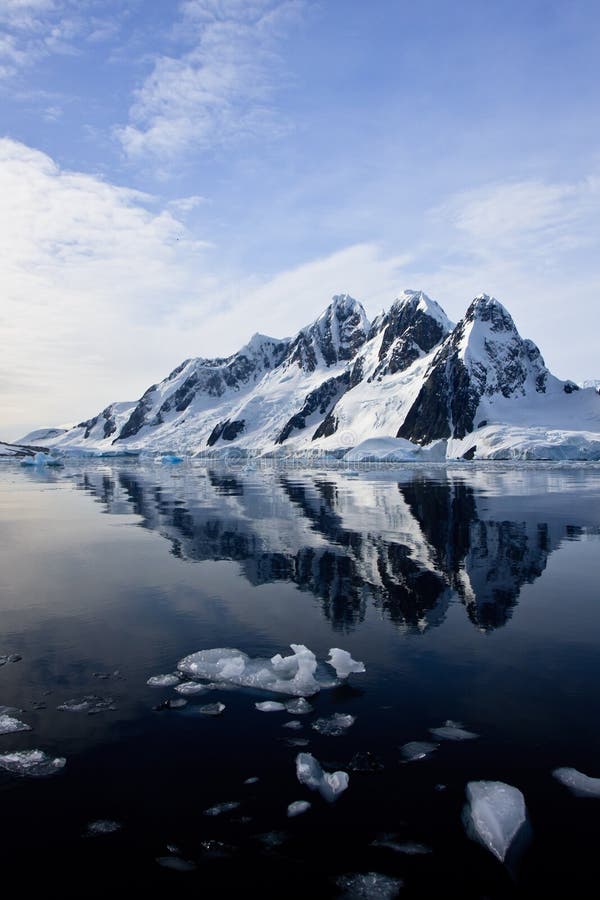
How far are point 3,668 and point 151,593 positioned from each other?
203 inches

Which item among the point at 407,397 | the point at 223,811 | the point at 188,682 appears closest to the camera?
the point at 223,811

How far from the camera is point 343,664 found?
399 inches

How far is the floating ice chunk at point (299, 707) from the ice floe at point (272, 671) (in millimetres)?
181

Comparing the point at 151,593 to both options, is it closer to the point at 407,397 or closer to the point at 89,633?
the point at 89,633

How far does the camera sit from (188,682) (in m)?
9.92

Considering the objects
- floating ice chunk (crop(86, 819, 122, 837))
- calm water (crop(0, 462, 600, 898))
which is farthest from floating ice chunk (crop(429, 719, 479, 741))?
floating ice chunk (crop(86, 819, 122, 837))

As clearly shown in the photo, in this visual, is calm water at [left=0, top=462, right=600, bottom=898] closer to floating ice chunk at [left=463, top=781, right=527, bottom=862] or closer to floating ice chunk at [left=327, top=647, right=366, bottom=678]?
floating ice chunk at [left=463, top=781, right=527, bottom=862]

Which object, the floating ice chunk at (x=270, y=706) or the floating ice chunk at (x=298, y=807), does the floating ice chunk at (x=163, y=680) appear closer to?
the floating ice chunk at (x=270, y=706)

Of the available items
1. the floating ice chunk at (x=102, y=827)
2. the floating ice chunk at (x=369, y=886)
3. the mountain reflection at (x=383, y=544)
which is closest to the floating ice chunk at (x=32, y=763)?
the floating ice chunk at (x=102, y=827)

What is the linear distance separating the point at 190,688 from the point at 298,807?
360 cm

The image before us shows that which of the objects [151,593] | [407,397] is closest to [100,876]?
[151,593]

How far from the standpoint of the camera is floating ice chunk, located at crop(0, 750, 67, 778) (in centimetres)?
726

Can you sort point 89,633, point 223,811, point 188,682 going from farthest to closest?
point 89,633 → point 188,682 → point 223,811

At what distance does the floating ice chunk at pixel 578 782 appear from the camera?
670 cm
